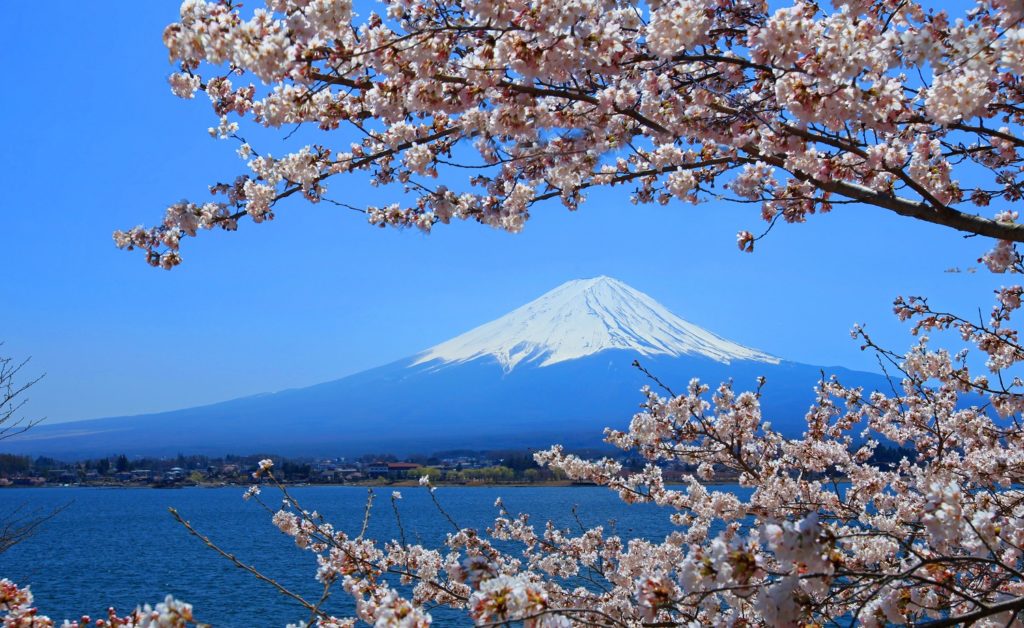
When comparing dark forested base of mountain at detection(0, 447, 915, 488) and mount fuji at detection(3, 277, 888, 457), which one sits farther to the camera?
mount fuji at detection(3, 277, 888, 457)

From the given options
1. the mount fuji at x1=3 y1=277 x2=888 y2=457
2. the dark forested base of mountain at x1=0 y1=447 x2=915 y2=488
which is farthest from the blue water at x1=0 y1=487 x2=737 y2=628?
the mount fuji at x1=3 y1=277 x2=888 y2=457

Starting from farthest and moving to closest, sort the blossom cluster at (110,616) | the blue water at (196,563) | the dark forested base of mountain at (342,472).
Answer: the dark forested base of mountain at (342,472) → the blue water at (196,563) → the blossom cluster at (110,616)

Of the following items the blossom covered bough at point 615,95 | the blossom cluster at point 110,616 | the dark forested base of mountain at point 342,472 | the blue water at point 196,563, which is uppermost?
the blossom covered bough at point 615,95

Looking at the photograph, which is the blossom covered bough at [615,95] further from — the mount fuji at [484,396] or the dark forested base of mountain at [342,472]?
the mount fuji at [484,396]

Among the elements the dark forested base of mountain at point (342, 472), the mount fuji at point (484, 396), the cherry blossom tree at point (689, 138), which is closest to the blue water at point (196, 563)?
the cherry blossom tree at point (689, 138)

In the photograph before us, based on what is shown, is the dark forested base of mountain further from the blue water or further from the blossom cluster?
the blossom cluster

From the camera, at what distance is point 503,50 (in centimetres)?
206

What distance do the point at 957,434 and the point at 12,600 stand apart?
4976 millimetres

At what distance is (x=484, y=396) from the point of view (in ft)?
412

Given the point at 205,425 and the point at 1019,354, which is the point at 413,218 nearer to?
the point at 1019,354

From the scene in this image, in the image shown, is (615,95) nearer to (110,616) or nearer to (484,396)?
(110,616)

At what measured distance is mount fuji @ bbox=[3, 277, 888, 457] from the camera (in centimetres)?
9506

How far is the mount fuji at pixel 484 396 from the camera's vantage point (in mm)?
95062

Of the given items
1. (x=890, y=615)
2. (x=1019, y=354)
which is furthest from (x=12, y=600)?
(x=1019, y=354)
